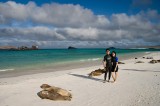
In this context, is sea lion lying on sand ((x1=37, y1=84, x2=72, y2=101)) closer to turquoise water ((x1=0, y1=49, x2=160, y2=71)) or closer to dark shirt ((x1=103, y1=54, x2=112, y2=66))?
dark shirt ((x1=103, y1=54, x2=112, y2=66))

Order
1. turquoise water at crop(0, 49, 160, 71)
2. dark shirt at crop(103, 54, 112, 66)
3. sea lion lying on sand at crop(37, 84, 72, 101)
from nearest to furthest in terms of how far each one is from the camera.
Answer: sea lion lying on sand at crop(37, 84, 72, 101) < dark shirt at crop(103, 54, 112, 66) < turquoise water at crop(0, 49, 160, 71)

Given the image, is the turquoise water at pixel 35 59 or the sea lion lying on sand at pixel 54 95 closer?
the sea lion lying on sand at pixel 54 95

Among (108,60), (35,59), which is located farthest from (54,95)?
(35,59)

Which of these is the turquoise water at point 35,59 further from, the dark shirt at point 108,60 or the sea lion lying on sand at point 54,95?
the sea lion lying on sand at point 54,95

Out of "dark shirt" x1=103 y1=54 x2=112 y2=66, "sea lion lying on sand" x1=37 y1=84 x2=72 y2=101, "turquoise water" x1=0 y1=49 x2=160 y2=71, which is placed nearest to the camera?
"sea lion lying on sand" x1=37 y1=84 x2=72 y2=101

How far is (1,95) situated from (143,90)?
652cm

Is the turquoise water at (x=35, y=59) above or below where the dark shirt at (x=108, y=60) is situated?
below

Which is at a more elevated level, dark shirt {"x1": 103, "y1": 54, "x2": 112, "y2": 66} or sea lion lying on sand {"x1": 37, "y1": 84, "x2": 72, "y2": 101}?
dark shirt {"x1": 103, "y1": 54, "x2": 112, "y2": 66}

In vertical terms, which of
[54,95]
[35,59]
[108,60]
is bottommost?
[35,59]

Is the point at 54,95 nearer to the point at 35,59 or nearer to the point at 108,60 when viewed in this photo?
the point at 108,60

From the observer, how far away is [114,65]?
11820 mm

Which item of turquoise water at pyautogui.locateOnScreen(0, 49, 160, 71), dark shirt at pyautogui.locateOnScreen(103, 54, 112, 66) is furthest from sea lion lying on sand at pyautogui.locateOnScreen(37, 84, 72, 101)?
turquoise water at pyautogui.locateOnScreen(0, 49, 160, 71)

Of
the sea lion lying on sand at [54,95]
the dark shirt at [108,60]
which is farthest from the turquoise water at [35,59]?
the sea lion lying on sand at [54,95]

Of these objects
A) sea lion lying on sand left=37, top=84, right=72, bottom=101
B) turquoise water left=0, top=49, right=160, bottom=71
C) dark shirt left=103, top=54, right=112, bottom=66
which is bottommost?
turquoise water left=0, top=49, right=160, bottom=71
